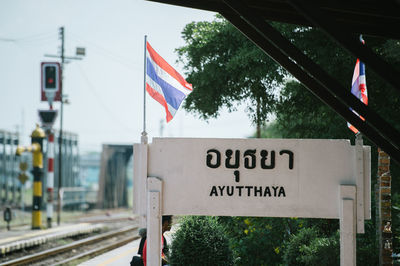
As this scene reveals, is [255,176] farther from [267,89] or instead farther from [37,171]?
[37,171]

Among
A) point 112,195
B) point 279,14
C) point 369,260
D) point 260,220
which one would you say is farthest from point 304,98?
point 112,195

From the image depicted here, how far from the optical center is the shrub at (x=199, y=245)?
709cm

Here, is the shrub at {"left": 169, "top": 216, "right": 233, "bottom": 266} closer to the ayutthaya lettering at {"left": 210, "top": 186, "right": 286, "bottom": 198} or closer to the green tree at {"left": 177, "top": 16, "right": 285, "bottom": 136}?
the ayutthaya lettering at {"left": 210, "top": 186, "right": 286, "bottom": 198}

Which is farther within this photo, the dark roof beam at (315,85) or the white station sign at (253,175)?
the dark roof beam at (315,85)

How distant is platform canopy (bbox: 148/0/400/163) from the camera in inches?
175

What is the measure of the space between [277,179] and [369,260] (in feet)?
10.7

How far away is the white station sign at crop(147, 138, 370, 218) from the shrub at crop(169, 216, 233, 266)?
2.04 meters

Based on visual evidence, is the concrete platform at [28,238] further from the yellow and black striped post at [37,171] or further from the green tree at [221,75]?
the green tree at [221,75]

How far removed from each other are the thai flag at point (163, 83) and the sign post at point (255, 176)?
3.63 feet

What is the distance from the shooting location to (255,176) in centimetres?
518

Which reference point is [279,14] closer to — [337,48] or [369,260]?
[369,260]

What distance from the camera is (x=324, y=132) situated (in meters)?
12.3

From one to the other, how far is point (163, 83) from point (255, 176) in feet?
5.90

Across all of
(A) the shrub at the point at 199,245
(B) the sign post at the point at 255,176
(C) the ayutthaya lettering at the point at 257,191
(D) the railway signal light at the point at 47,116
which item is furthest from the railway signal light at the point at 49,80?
(C) the ayutthaya lettering at the point at 257,191
